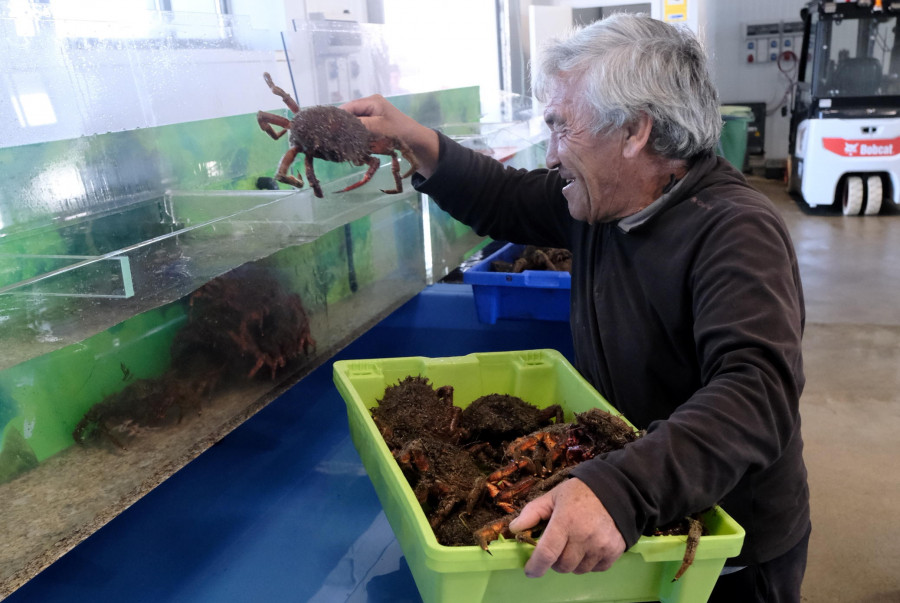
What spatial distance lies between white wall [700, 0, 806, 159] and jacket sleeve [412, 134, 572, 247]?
28.5 feet

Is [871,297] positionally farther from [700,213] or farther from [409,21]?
Answer: [700,213]

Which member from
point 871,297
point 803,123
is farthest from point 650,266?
point 803,123

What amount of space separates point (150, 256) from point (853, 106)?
759 centimetres

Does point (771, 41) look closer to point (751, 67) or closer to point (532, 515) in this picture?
point (751, 67)

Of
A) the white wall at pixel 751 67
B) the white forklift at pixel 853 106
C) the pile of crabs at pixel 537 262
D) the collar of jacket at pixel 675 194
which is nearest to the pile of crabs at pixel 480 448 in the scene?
the collar of jacket at pixel 675 194

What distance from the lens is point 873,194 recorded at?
23.4ft

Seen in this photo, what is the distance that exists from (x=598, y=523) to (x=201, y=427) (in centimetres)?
103

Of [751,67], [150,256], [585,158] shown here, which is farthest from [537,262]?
[751,67]

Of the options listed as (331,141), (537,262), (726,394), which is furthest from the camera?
(537,262)

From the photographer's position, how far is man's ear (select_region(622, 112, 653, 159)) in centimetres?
140

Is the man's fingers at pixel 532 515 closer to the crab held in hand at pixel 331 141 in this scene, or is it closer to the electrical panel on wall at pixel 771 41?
the crab held in hand at pixel 331 141

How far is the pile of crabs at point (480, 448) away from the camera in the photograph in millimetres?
1297

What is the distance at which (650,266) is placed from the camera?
142 cm

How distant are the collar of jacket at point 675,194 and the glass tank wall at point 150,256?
0.78m
